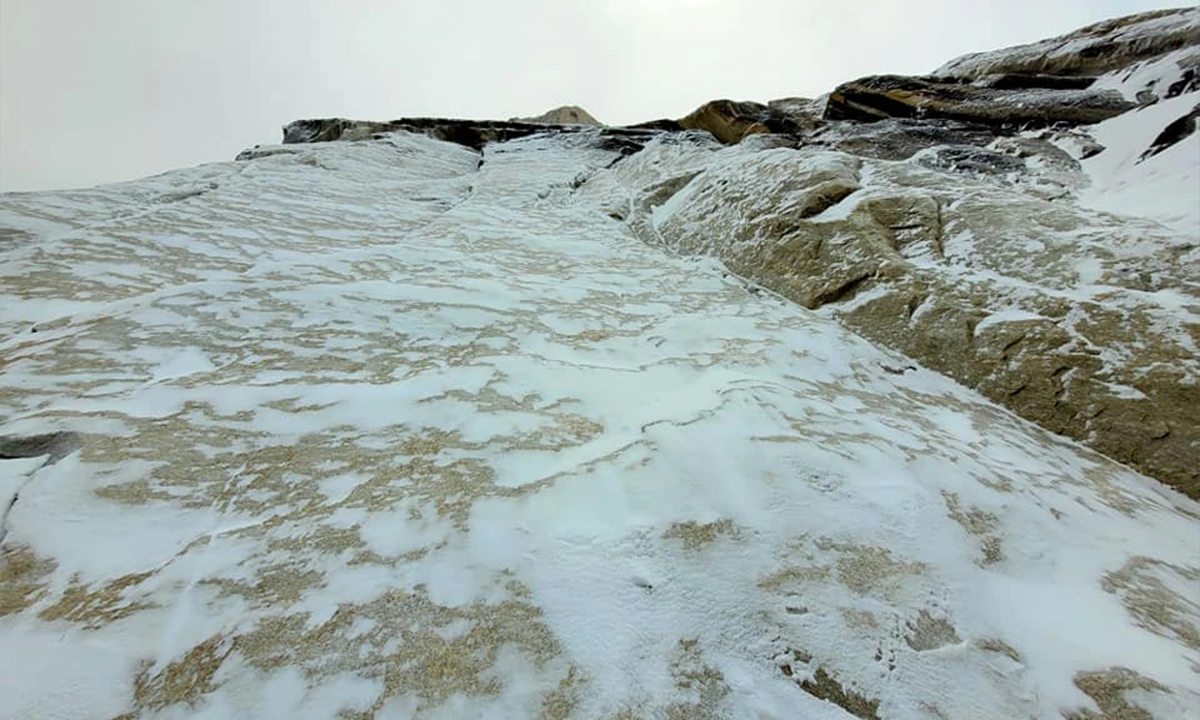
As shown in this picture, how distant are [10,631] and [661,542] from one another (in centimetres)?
224

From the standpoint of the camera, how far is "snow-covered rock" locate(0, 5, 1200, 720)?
173 centimetres

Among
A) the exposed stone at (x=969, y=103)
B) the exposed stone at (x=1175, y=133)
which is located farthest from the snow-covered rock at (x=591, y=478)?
the exposed stone at (x=969, y=103)

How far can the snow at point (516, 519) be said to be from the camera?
170 cm

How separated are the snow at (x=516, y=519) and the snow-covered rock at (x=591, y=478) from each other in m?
0.02

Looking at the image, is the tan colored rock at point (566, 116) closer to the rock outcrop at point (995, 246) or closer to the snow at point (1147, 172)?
the rock outcrop at point (995, 246)

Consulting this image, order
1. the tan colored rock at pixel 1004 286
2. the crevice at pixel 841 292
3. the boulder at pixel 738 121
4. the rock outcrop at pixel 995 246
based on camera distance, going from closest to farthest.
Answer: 1. the tan colored rock at pixel 1004 286
2. the rock outcrop at pixel 995 246
3. the crevice at pixel 841 292
4. the boulder at pixel 738 121

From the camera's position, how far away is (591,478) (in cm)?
258

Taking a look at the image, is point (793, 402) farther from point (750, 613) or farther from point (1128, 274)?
point (1128, 274)

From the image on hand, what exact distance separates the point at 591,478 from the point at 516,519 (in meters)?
0.45

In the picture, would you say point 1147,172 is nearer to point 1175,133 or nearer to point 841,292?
point 1175,133

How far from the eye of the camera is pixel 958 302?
4918 millimetres

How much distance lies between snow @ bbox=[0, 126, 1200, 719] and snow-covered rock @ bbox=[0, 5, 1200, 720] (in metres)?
0.02

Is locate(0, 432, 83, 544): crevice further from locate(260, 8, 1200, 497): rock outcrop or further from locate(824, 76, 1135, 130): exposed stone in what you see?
locate(824, 76, 1135, 130): exposed stone

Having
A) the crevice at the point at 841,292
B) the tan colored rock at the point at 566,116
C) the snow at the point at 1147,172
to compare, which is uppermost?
the tan colored rock at the point at 566,116
